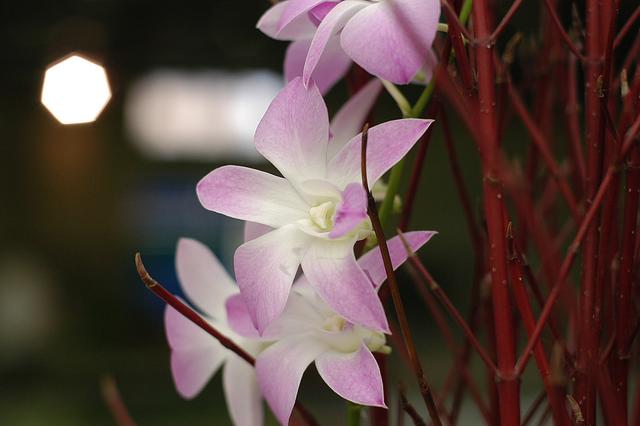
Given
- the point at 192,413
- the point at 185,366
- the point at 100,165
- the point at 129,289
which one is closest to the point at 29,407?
the point at 192,413

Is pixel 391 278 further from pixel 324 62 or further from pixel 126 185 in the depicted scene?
pixel 126 185

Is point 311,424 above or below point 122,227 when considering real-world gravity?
above

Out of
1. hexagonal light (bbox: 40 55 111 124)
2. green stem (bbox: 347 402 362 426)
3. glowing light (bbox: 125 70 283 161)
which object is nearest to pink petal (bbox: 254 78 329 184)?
green stem (bbox: 347 402 362 426)

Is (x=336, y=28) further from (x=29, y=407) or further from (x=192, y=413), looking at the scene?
(x=29, y=407)

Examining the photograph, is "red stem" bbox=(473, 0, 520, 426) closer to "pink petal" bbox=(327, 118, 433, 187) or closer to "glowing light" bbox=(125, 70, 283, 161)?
"pink petal" bbox=(327, 118, 433, 187)

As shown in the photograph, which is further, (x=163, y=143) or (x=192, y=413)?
(x=163, y=143)

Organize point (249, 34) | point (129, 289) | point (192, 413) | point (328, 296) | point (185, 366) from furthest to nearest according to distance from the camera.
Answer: point (129, 289) → point (249, 34) → point (192, 413) → point (185, 366) → point (328, 296)

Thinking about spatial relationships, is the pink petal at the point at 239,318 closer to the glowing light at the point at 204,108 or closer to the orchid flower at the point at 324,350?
the orchid flower at the point at 324,350
